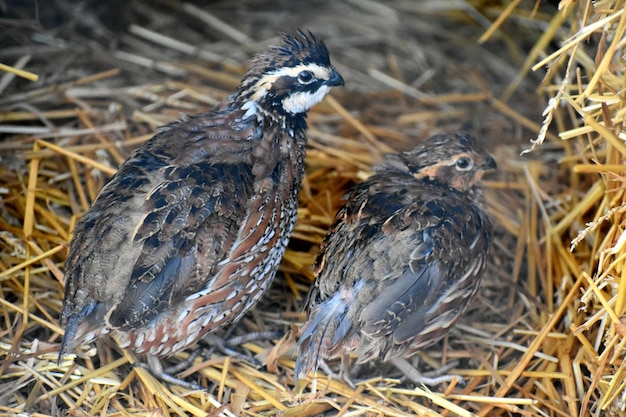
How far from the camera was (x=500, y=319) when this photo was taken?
4.99 m

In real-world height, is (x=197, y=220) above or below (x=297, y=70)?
below

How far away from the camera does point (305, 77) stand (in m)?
4.53

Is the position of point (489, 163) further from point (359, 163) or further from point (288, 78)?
point (288, 78)

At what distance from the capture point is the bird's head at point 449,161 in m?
4.76

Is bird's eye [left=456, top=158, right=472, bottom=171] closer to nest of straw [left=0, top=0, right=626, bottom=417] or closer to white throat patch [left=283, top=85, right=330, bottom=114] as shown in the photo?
nest of straw [left=0, top=0, right=626, bottom=417]

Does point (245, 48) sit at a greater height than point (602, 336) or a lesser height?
greater

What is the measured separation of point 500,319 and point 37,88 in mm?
3717

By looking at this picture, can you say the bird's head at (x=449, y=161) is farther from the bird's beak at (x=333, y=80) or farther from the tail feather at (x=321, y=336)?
the tail feather at (x=321, y=336)

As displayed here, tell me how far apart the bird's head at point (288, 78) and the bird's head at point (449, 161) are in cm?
69

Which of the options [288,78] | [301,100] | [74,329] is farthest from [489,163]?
[74,329]

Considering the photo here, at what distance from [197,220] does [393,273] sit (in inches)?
42.1

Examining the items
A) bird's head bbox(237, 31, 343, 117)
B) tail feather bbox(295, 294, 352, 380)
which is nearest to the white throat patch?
bird's head bbox(237, 31, 343, 117)

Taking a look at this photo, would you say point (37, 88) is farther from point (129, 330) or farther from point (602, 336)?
point (602, 336)

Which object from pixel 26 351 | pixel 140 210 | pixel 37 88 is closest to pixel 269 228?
pixel 140 210
